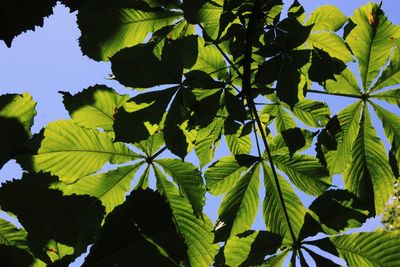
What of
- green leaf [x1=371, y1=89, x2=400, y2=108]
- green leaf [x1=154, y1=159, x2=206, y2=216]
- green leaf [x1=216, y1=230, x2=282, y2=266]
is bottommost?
green leaf [x1=216, y1=230, x2=282, y2=266]

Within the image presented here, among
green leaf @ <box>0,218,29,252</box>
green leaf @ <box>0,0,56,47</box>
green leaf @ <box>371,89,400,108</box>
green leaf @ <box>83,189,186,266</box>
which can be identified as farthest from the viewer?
green leaf @ <box>371,89,400,108</box>

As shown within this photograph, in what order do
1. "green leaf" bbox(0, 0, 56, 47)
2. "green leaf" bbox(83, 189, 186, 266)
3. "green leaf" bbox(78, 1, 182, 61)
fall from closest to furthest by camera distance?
"green leaf" bbox(83, 189, 186, 266) < "green leaf" bbox(0, 0, 56, 47) < "green leaf" bbox(78, 1, 182, 61)

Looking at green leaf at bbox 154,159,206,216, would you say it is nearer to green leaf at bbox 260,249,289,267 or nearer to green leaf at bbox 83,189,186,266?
green leaf at bbox 260,249,289,267

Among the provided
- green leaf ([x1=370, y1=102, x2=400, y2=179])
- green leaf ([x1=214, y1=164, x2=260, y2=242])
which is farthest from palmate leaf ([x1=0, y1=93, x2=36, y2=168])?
green leaf ([x1=370, y1=102, x2=400, y2=179])

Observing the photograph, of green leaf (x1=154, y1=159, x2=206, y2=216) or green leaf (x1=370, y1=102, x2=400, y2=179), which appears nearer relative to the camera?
green leaf (x1=154, y1=159, x2=206, y2=216)

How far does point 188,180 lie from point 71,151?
459 mm

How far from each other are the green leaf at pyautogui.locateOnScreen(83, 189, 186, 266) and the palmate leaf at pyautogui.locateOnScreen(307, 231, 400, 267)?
0.87 metres

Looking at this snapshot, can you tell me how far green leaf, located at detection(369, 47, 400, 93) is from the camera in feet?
6.07

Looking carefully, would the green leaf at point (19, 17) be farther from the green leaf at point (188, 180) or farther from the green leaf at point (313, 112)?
the green leaf at point (313, 112)

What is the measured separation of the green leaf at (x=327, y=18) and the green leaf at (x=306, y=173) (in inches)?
21.4

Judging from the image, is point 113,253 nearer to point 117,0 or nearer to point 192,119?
point 192,119

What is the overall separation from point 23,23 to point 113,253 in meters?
0.75

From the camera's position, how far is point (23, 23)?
3.84ft

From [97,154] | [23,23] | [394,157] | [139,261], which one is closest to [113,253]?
[139,261]
